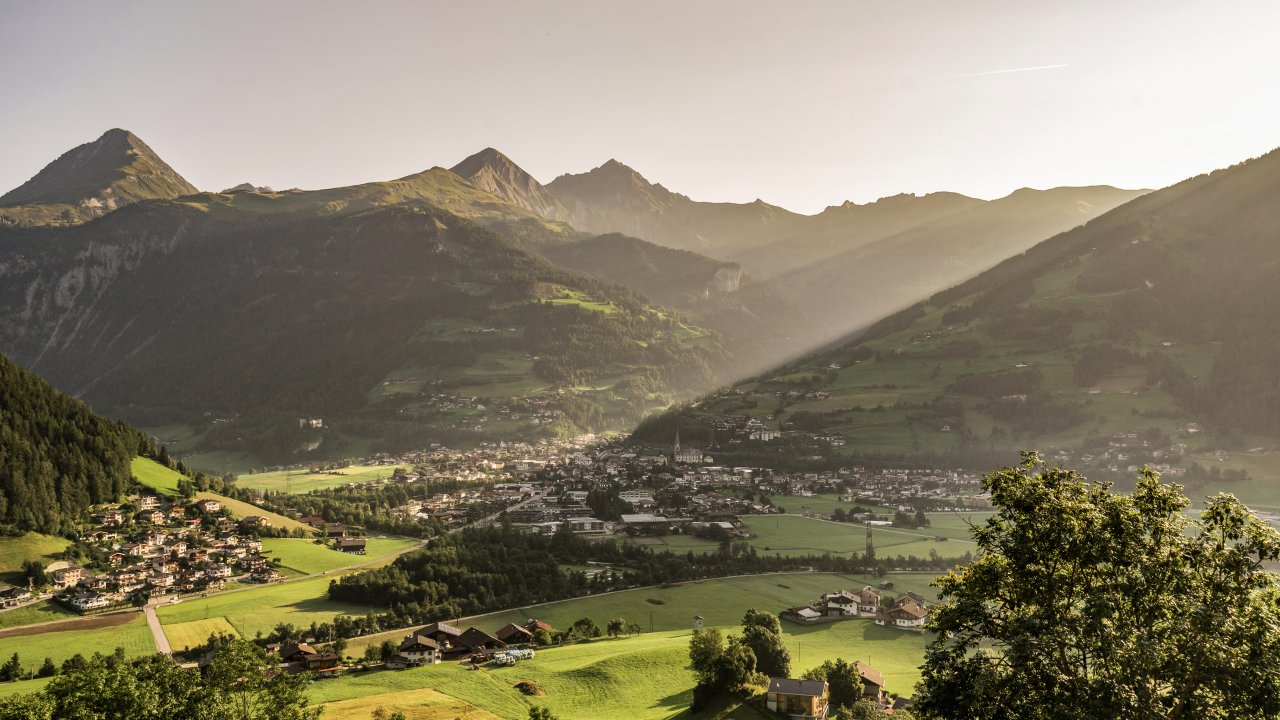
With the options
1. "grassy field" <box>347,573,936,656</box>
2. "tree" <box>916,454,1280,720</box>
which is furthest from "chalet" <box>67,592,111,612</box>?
"tree" <box>916,454,1280,720</box>

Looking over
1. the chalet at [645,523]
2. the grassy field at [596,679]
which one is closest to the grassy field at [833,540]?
the chalet at [645,523]

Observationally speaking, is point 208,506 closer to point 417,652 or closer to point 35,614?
point 35,614

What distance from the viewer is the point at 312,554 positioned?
81000mm

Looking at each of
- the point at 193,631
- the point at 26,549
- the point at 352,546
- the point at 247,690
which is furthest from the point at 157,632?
the point at 247,690

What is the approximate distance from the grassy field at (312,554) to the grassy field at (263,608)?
7.44 m

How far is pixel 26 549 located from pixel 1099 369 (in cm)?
16831

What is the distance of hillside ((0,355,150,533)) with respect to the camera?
72.4m

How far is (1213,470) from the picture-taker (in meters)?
108

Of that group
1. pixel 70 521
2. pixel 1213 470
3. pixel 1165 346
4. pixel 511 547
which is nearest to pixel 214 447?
pixel 70 521

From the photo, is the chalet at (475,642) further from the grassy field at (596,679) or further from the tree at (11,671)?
the tree at (11,671)

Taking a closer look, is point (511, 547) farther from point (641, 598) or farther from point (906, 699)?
point (906, 699)

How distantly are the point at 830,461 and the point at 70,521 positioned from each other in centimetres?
10639

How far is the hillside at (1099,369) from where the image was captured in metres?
131

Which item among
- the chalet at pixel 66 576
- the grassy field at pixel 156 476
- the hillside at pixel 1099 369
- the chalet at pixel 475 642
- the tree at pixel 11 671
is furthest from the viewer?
the hillside at pixel 1099 369
